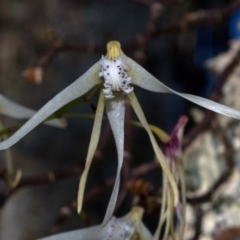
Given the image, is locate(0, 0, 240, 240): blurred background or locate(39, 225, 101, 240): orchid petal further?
locate(0, 0, 240, 240): blurred background

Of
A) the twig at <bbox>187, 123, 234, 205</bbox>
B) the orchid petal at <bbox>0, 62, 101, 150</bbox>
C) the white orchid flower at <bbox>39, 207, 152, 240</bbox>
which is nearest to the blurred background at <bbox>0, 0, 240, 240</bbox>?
the twig at <bbox>187, 123, 234, 205</bbox>

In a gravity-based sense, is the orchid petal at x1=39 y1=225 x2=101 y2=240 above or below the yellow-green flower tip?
below

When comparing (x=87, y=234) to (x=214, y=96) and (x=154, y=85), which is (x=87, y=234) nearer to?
(x=154, y=85)

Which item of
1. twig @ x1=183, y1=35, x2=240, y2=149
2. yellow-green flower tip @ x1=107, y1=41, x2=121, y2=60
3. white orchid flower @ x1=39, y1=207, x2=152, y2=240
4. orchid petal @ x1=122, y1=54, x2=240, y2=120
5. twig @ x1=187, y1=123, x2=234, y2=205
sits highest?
twig @ x1=183, y1=35, x2=240, y2=149

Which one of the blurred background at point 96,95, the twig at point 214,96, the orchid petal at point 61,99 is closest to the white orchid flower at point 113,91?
the orchid petal at point 61,99

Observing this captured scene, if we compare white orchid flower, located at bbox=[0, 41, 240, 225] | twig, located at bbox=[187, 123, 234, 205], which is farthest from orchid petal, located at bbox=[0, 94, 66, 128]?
twig, located at bbox=[187, 123, 234, 205]

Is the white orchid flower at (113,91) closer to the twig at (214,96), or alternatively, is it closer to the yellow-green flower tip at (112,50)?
the yellow-green flower tip at (112,50)

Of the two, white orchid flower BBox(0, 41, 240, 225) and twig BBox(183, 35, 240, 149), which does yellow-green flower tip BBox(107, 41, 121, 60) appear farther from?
twig BBox(183, 35, 240, 149)
